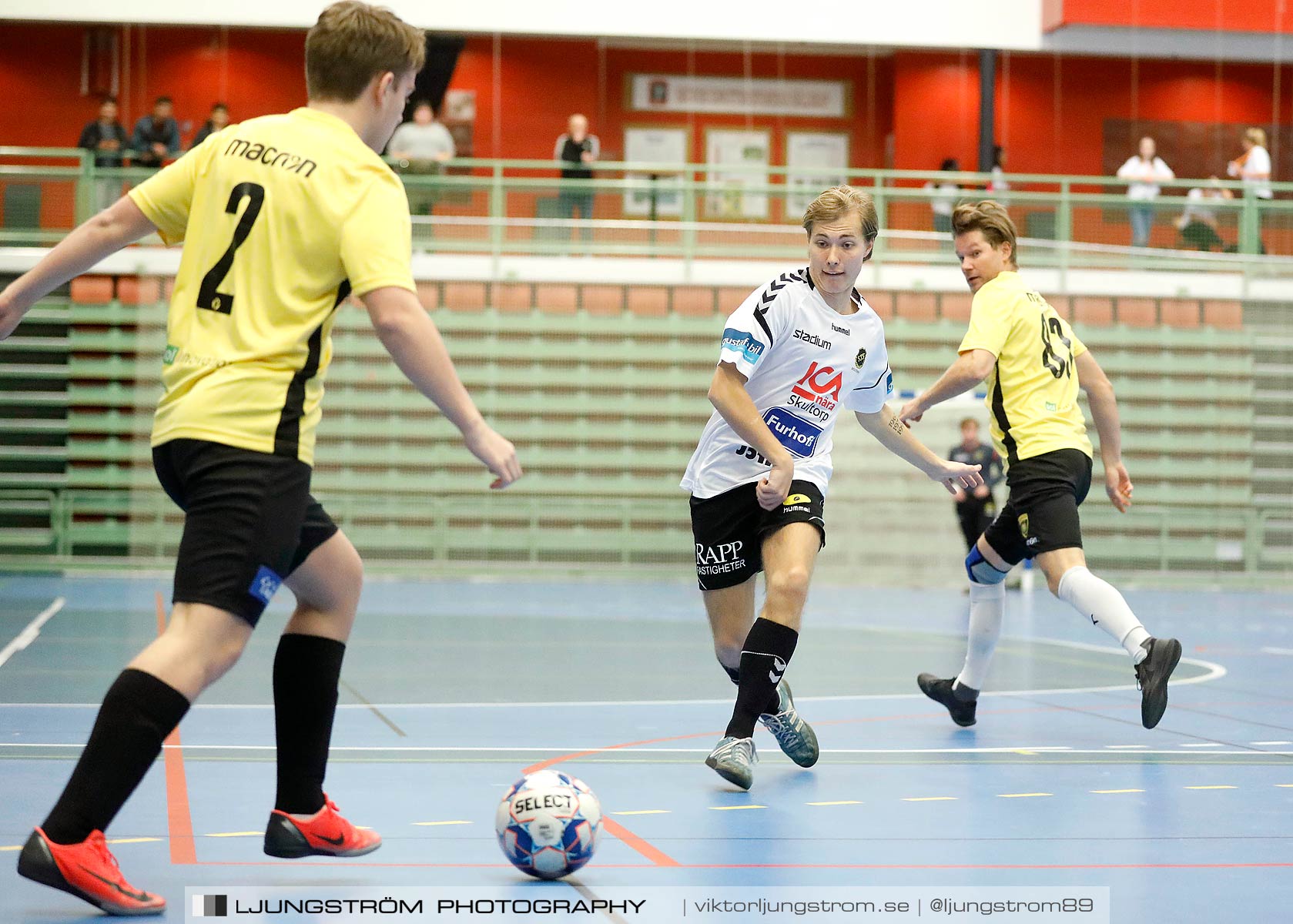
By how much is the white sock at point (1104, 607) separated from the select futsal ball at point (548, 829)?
10.1ft

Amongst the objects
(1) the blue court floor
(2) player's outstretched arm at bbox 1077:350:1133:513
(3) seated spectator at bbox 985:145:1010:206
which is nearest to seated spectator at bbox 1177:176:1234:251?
(3) seated spectator at bbox 985:145:1010:206

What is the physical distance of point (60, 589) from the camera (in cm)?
1505

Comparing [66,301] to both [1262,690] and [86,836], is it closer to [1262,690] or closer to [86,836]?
[1262,690]

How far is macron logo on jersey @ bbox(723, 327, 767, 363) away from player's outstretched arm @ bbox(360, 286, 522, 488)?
76.9 inches

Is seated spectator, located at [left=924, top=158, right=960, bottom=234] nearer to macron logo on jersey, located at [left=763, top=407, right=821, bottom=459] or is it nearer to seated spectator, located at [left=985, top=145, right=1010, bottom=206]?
seated spectator, located at [left=985, top=145, right=1010, bottom=206]

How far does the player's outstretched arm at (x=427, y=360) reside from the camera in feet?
10.4

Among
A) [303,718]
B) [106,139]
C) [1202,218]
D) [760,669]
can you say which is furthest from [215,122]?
[303,718]

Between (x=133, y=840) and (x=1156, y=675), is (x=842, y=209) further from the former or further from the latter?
(x=133, y=840)

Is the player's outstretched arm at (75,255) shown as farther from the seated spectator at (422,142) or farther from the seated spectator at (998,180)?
the seated spectator at (998,180)

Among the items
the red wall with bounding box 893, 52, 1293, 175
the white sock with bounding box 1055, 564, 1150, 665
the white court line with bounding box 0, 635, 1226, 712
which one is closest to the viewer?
the white sock with bounding box 1055, 564, 1150, 665

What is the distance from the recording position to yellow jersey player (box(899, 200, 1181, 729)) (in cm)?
615

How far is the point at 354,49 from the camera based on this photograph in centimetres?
334

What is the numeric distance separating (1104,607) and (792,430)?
5.78ft

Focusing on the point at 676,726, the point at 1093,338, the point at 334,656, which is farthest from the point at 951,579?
the point at 334,656
